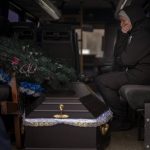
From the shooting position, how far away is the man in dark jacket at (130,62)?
4.47 metres

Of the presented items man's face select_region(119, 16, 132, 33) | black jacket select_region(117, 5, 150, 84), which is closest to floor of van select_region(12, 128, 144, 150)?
black jacket select_region(117, 5, 150, 84)

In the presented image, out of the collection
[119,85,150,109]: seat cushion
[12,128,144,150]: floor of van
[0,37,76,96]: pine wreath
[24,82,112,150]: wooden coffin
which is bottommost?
[12,128,144,150]: floor of van

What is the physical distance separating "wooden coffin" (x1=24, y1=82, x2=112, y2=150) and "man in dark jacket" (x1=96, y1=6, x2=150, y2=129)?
0.99 metres

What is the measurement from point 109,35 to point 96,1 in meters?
1.63

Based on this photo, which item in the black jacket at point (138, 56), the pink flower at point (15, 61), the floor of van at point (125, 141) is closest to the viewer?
the pink flower at point (15, 61)

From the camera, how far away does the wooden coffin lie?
3555 mm

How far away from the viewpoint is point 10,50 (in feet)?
12.8

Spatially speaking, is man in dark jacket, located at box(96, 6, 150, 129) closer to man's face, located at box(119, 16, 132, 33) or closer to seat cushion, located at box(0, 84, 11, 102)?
man's face, located at box(119, 16, 132, 33)

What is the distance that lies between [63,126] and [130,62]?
4.13 feet

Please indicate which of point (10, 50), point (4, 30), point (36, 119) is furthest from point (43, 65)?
point (4, 30)

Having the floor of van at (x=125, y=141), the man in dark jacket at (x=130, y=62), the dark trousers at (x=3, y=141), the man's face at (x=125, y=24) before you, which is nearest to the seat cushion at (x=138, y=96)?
the floor of van at (x=125, y=141)

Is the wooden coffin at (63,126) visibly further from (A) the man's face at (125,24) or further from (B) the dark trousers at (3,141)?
(A) the man's face at (125,24)

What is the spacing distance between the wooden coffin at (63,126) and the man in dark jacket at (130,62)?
99 centimetres

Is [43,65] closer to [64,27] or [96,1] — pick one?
[64,27]
